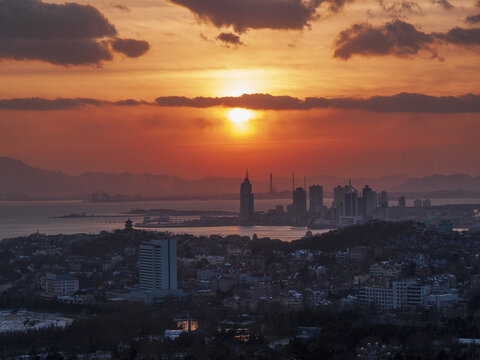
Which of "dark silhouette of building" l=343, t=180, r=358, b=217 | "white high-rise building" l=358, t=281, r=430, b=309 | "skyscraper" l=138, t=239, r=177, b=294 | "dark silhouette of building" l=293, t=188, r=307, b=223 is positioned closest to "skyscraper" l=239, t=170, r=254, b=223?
"dark silhouette of building" l=293, t=188, r=307, b=223

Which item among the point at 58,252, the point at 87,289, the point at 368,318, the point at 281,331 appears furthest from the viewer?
the point at 58,252

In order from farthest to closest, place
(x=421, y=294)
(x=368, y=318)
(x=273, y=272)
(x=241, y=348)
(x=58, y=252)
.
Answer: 1. (x=58, y=252)
2. (x=273, y=272)
3. (x=421, y=294)
4. (x=368, y=318)
5. (x=241, y=348)

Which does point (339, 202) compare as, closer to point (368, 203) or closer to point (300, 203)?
point (368, 203)

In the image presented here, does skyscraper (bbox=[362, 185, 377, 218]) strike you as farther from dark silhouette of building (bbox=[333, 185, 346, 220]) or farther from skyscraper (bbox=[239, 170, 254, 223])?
skyscraper (bbox=[239, 170, 254, 223])

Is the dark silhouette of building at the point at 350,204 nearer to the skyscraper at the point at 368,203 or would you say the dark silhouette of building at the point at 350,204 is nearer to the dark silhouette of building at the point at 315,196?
the skyscraper at the point at 368,203

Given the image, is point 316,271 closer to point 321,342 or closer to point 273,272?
point 273,272

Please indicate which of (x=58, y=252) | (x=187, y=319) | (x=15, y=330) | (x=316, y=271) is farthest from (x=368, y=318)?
(x=58, y=252)

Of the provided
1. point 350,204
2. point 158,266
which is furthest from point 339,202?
point 158,266

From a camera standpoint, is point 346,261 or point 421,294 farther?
point 346,261
